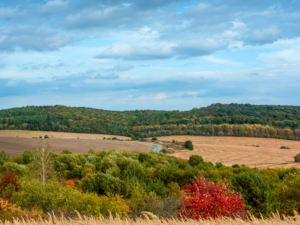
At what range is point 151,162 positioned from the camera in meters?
29.2

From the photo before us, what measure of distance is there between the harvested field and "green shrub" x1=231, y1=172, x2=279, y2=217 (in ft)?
93.5

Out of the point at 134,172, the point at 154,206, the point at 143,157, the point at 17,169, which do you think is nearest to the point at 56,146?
the point at 143,157

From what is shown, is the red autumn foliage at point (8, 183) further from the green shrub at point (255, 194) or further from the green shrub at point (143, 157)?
the green shrub at point (143, 157)

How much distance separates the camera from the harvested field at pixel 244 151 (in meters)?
41.6

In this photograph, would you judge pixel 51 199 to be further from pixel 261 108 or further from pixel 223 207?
pixel 261 108

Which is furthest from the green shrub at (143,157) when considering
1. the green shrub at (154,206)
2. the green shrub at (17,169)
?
the green shrub at (154,206)

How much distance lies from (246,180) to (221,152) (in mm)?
39726

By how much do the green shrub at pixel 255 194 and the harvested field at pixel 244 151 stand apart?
1122 inches

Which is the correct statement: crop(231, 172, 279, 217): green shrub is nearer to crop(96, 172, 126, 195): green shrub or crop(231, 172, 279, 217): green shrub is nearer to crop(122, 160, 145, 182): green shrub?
crop(96, 172, 126, 195): green shrub

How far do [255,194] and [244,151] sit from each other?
138 feet

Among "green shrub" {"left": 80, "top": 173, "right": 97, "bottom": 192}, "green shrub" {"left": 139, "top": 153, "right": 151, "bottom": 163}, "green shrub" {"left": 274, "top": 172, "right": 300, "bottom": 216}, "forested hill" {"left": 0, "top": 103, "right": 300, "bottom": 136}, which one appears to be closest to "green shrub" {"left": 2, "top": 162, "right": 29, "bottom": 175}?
"green shrub" {"left": 80, "top": 173, "right": 97, "bottom": 192}

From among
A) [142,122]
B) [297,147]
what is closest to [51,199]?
[297,147]

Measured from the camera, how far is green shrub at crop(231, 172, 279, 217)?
11.2 meters

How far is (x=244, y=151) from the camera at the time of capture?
50875 mm
